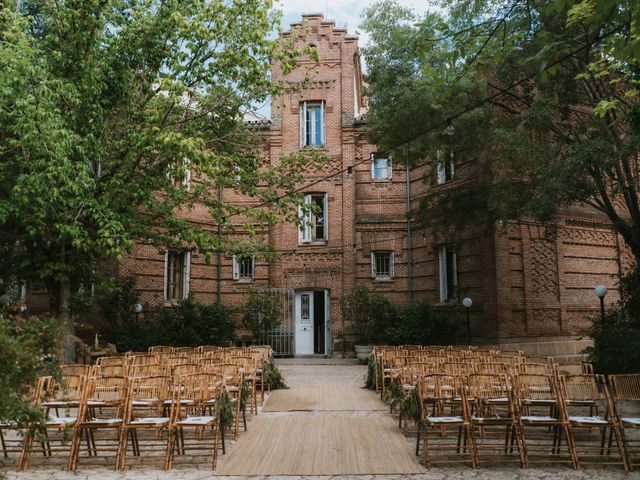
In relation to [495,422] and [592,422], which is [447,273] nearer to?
[592,422]

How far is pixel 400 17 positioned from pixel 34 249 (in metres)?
11.2

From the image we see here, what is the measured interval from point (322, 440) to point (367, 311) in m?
11.7

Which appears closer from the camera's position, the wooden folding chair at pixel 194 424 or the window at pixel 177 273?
the wooden folding chair at pixel 194 424

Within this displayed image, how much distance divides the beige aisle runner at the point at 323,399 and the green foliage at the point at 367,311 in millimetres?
6184

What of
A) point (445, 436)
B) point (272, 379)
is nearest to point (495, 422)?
point (445, 436)

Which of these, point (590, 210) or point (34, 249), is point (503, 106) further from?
point (34, 249)

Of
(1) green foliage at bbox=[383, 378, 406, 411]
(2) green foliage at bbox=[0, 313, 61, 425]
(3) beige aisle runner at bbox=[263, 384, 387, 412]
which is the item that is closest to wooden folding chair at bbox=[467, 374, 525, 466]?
(1) green foliage at bbox=[383, 378, 406, 411]

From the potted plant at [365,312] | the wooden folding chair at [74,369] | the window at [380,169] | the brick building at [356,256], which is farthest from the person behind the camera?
the window at [380,169]

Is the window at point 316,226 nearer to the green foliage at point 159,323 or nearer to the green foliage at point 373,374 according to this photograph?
the green foliage at point 159,323

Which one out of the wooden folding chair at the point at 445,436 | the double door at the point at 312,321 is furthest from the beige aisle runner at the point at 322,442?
the double door at the point at 312,321

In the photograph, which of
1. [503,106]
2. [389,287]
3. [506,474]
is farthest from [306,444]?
[389,287]

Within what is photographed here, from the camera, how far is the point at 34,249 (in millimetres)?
12469

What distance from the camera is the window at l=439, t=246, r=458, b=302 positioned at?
1944cm

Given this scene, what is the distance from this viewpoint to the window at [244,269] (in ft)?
68.7
